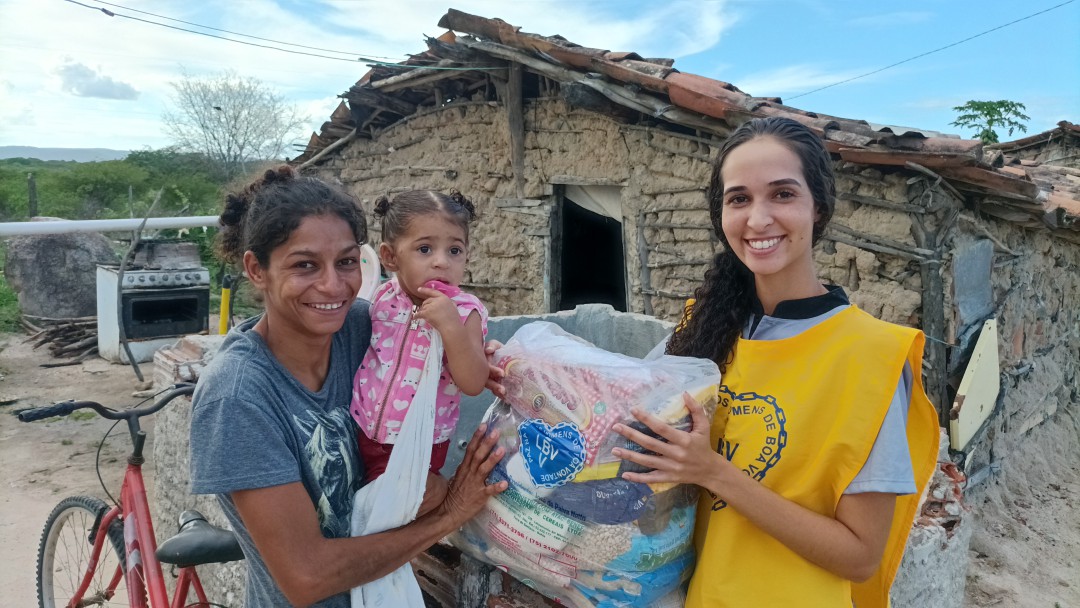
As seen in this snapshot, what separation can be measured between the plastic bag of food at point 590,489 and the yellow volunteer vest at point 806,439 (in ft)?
0.22

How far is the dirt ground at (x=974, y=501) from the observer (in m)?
4.01

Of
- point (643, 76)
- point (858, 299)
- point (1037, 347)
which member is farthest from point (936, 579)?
point (1037, 347)

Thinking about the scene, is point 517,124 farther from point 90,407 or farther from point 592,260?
point 90,407

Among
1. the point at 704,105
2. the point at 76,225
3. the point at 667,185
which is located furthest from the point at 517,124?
the point at 76,225

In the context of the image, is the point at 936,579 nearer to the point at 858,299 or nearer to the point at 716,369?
the point at 716,369

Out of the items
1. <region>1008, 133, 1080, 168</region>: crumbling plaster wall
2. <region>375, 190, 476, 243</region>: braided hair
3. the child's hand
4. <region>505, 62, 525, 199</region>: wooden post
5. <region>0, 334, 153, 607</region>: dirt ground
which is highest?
<region>1008, 133, 1080, 168</region>: crumbling plaster wall

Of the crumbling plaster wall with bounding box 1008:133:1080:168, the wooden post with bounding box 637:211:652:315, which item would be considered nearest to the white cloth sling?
the wooden post with bounding box 637:211:652:315

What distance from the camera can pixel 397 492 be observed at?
1261mm

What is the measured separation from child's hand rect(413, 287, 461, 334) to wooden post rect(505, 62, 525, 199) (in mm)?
4933

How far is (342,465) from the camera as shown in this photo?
131 centimetres

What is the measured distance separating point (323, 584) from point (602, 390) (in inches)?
24.3

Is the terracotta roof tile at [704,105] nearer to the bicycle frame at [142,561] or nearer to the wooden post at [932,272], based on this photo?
the wooden post at [932,272]

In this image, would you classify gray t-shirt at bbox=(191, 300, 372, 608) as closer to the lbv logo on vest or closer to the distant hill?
the lbv logo on vest

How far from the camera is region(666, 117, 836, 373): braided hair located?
1.27m
